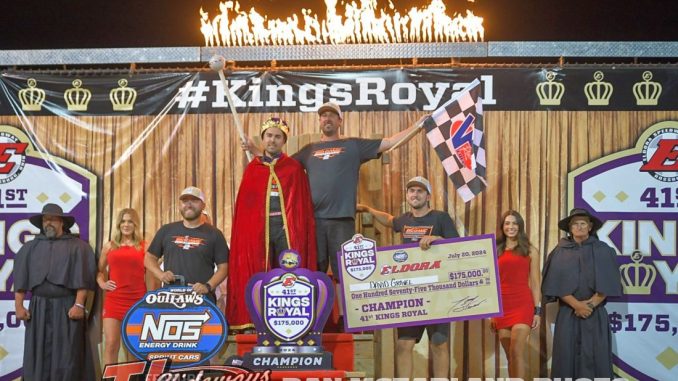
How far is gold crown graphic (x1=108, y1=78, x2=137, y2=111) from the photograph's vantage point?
8930mm

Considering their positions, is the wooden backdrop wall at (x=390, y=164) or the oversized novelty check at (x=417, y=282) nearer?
the oversized novelty check at (x=417, y=282)

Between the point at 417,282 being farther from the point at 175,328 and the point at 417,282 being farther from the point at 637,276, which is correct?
the point at 637,276

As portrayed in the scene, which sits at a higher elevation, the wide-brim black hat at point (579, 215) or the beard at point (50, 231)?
the wide-brim black hat at point (579, 215)

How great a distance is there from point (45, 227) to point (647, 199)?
4839 millimetres

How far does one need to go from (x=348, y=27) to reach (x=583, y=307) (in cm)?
316

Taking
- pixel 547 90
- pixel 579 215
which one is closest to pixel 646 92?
pixel 547 90

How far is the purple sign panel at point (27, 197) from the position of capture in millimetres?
8875

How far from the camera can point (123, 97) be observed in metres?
8.95

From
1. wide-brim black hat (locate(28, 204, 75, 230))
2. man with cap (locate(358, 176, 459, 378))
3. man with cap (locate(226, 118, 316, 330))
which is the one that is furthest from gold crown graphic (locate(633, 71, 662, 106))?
wide-brim black hat (locate(28, 204, 75, 230))

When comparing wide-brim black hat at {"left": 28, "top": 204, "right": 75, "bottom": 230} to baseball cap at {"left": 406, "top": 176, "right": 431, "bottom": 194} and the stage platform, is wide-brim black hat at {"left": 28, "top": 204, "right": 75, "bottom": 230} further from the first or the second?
baseball cap at {"left": 406, "top": 176, "right": 431, "bottom": 194}

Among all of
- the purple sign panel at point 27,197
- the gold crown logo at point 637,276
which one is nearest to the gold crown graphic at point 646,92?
the gold crown logo at point 637,276

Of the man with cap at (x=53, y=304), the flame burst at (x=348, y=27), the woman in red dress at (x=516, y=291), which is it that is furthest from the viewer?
the flame burst at (x=348, y=27)

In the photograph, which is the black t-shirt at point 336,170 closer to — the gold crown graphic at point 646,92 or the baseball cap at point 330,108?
the baseball cap at point 330,108

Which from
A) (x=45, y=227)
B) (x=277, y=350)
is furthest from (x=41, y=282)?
(x=277, y=350)
